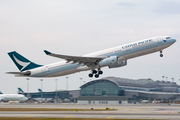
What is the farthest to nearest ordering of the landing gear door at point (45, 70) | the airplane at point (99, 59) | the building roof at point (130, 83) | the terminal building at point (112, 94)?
1. the building roof at point (130, 83)
2. the terminal building at point (112, 94)
3. the landing gear door at point (45, 70)
4. the airplane at point (99, 59)

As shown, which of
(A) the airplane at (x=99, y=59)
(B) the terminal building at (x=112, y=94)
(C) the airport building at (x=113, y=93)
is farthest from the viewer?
(C) the airport building at (x=113, y=93)

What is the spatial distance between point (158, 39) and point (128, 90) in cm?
9602

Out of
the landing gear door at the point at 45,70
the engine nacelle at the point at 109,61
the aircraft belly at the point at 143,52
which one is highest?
the aircraft belly at the point at 143,52

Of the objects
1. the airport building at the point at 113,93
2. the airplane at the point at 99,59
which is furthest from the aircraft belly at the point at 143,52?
the airport building at the point at 113,93

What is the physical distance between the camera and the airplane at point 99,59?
5544 centimetres

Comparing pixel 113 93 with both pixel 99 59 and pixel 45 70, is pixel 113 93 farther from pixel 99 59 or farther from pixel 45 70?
pixel 99 59

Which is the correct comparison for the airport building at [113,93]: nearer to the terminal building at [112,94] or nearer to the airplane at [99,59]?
the terminal building at [112,94]

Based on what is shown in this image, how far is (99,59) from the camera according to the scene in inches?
2260

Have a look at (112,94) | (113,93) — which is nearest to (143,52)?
(112,94)

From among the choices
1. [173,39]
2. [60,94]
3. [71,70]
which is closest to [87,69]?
[71,70]

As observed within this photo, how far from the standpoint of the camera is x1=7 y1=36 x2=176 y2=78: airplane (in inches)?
2183

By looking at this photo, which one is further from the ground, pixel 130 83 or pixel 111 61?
pixel 111 61

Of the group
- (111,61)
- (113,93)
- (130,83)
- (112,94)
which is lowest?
(112,94)

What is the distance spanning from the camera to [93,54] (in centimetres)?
5928
